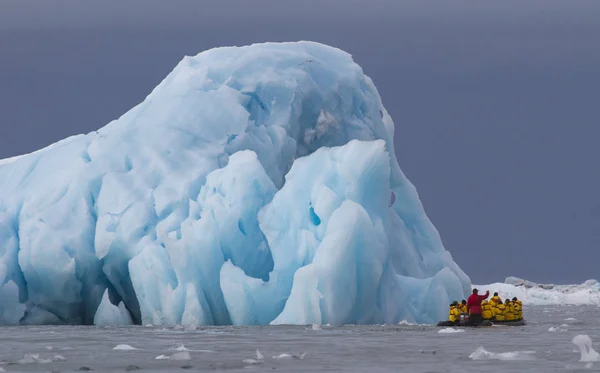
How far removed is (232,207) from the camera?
33.1 m

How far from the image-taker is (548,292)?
9306 centimetres

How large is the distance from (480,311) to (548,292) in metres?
60.8

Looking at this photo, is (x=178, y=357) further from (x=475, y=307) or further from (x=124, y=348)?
(x=475, y=307)

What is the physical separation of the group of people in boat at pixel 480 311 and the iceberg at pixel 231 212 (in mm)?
1095

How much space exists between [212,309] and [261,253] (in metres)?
1.90

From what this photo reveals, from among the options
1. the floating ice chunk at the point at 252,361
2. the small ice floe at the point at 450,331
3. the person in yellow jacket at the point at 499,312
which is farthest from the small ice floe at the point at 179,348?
the person in yellow jacket at the point at 499,312

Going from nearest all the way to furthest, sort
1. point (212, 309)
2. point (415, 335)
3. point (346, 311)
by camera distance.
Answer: point (415, 335), point (346, 311), point (212, 309)

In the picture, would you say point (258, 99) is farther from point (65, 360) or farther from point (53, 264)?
point (65, 360)

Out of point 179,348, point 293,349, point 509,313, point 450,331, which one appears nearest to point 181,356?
point 179,348

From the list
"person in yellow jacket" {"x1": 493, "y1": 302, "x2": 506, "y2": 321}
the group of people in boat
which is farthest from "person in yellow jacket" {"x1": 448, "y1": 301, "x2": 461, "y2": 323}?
"person in yellow jacket" {"x1": 493, "y1": 302, "x2": 506, "y2": 321}

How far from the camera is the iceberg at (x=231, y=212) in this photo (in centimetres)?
3200

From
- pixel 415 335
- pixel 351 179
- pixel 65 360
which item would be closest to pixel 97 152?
pixel 351 179

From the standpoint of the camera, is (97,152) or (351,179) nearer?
(351,179)

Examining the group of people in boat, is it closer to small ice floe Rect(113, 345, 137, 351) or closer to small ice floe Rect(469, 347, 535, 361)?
small ice floe Rect(469, 347, 535, 361)
